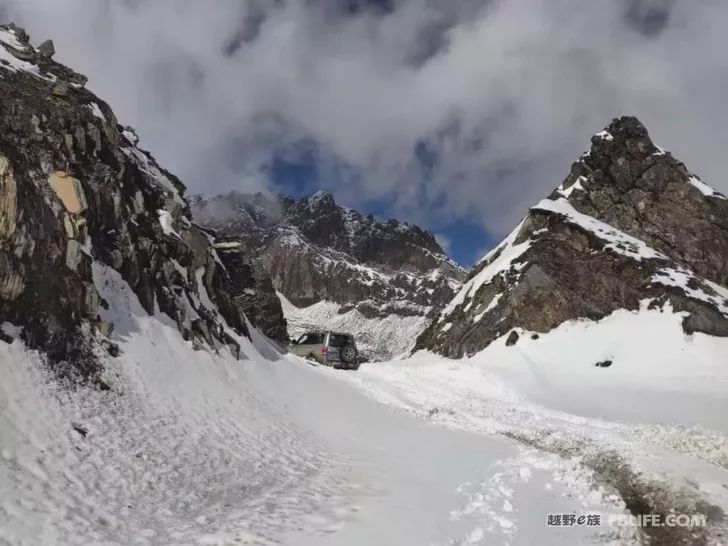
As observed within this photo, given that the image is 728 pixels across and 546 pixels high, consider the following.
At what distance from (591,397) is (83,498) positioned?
2274 cm

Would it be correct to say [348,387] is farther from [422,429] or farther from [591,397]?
[591,397]

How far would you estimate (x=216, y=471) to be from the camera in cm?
952

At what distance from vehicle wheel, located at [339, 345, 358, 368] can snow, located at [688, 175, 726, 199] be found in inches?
1299

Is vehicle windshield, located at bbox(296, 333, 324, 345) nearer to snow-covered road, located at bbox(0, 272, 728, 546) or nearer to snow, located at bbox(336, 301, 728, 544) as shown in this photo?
snow, located at bbox(336, 301, 728, 544)

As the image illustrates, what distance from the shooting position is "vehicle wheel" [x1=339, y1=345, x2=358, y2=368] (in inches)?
1190

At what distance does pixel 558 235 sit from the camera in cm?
4062

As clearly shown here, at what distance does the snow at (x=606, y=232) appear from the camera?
3791 cm

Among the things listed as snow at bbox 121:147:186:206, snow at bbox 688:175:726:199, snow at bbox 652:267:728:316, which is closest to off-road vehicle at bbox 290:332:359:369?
snow at bbox 121:147:186:206

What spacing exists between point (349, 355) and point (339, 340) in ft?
3.51

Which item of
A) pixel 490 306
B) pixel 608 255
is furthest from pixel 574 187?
pixel 490 306

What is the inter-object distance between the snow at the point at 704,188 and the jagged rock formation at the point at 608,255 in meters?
0.14

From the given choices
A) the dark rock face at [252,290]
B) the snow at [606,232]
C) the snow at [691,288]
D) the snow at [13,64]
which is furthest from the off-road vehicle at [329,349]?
the snow at [606,232]

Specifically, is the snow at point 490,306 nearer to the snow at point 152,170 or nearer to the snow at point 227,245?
the snow at point 227,245

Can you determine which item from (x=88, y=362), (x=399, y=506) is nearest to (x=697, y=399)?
(x=399, y=506)
